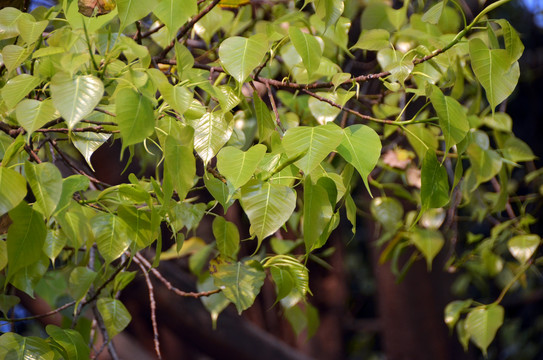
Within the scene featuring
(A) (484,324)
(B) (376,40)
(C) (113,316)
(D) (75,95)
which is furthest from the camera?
(A) (484,324)

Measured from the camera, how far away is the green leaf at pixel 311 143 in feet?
2.01

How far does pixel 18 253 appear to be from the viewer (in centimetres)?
62

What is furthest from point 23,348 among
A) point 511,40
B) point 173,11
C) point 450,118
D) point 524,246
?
point 524,246

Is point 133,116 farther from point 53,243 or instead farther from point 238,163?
point 53,243

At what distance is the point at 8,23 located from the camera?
0.74m

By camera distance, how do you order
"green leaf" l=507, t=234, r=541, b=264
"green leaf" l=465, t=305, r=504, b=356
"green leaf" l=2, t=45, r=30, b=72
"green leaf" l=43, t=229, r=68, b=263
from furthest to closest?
"green leaf" l=507, t=234, r=541, b=264 → "green leaf" l=465, t=305, r=504, b=356 → "green leaf" l=43, t=229, r=68, b=263 → "green leaf" l=2, t=45, r=30, b=72

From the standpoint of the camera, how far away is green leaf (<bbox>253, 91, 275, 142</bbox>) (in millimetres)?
732

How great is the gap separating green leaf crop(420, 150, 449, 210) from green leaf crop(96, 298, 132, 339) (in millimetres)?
446

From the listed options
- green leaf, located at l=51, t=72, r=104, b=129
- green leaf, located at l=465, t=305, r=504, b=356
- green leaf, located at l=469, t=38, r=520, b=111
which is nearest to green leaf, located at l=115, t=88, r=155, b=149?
green leaf, located at l=51, t=72, r=104, b=129

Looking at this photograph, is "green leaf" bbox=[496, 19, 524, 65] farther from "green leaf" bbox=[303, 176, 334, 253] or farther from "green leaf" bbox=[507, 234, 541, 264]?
"green leaf" bbox=[507, 234, 541, 264]

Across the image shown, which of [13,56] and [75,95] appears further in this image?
[13,56]

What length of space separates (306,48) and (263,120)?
0.10m

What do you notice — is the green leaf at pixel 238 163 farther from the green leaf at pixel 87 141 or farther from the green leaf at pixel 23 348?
the green leaf at pixel 23 348

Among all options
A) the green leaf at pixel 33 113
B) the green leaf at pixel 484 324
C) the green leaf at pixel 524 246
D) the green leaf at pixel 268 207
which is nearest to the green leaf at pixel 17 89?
the green leaf at pixel 33 113
